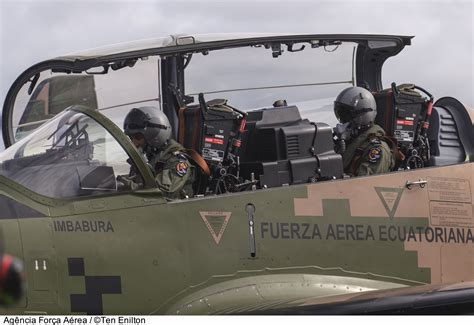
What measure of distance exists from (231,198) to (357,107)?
1718 mm

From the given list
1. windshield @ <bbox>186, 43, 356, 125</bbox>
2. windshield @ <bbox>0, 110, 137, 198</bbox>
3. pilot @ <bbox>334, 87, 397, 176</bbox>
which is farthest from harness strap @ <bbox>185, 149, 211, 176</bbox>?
pilot @ <bbox>334, 87, 397, 176</bbox>

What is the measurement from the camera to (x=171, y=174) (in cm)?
689

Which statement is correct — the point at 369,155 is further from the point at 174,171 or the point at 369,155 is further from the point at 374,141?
the point at 174,171

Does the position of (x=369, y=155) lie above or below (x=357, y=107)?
below

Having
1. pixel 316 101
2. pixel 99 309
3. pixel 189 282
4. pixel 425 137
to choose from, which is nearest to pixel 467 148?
pixel 425 137

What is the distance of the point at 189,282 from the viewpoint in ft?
21.4

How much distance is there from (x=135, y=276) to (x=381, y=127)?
294cm

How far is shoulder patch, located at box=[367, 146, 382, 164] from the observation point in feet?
24.4

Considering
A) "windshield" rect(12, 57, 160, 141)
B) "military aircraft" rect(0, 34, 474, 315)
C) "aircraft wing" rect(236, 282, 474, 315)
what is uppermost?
"windshield" rect(12, 57, 160, 141)

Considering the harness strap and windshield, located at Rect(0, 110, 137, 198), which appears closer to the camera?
windshield, located at Rect(0, 110, 137, 198)

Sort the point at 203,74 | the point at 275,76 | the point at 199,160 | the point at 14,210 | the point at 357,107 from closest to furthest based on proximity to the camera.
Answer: the point at 14,210, the point at 199,160, the point at 357,107, the point at 203,74, the point at 275,76

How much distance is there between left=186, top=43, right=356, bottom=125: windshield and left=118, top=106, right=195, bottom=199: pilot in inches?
44.7

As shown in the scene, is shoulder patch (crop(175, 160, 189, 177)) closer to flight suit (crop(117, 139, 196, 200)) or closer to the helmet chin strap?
A: flight suit (crop(117, 139, 196, 200))

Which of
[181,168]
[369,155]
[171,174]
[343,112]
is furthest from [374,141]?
[171,174]
